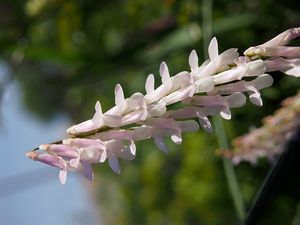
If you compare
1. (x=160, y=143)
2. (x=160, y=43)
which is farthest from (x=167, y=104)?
(x=160, y=43)

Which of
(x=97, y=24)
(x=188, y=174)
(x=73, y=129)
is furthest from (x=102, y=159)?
(x=188, y=174)

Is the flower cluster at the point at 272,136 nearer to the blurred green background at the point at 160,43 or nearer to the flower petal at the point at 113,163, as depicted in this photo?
the blurred green background at the point at 160,43

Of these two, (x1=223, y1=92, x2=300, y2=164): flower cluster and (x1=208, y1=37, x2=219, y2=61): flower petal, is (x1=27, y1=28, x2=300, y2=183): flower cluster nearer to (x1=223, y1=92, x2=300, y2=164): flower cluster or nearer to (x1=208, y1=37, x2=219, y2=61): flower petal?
(x1=208, y1=37, x2=219, y2=61): flower petal

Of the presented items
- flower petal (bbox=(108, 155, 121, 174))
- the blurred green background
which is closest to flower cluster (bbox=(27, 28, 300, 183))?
flower petal (bbox=(108, 155, 121, 174))

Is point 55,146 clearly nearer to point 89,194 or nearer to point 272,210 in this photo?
point 272,210

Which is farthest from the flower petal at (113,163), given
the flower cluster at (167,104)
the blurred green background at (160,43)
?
the blurred green background at (160,43)
